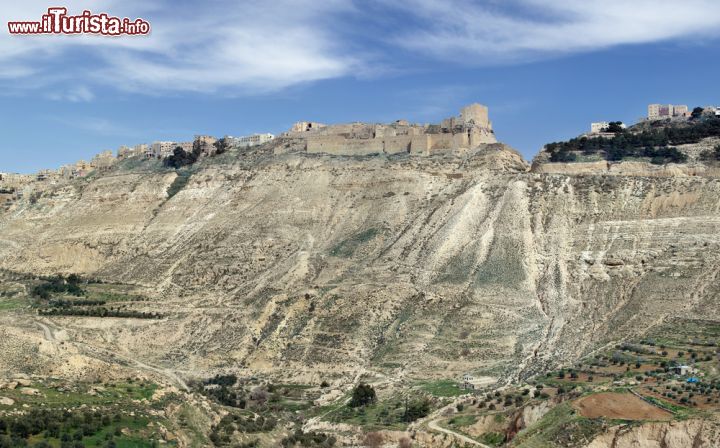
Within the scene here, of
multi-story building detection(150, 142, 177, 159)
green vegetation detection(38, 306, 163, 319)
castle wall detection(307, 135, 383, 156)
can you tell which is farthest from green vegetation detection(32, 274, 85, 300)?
multi-story building detection(150, 142, 177, 159)

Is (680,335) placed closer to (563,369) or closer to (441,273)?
(563,369)

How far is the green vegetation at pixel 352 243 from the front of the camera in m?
72.1

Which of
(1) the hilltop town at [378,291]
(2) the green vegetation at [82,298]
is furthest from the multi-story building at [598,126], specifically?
(2) the green vegetation at [82,298]

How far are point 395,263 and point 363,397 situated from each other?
1772 cm

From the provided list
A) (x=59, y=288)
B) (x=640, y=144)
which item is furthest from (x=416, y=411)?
(x=640, y=144)

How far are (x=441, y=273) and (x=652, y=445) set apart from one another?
3056cm

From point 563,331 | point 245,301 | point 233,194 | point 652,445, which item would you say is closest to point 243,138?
point 233,194

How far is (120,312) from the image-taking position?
2697 inches

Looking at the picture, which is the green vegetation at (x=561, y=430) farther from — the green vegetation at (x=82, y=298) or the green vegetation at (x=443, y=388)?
the green vegetation at (x=82, y=298)

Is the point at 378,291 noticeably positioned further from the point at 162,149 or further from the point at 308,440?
the point at 162,149

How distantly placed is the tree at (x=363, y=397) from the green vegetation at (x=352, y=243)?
19934mm

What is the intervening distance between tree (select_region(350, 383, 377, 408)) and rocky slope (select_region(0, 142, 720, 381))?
3.81 meters

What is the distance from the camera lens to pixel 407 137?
8350cm

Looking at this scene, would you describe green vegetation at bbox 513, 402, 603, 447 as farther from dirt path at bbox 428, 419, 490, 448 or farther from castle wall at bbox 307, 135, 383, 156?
castle wall at bbox 307, 135, 383, 156
